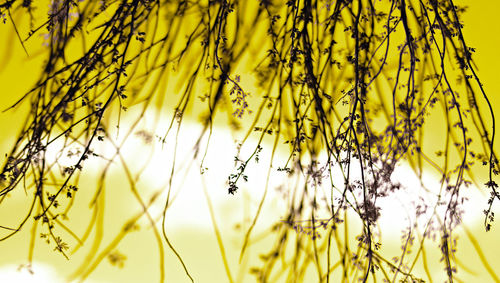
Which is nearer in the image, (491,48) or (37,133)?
(37,133)

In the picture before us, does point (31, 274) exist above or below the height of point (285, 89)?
below

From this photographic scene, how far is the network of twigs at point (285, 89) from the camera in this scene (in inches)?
42.5

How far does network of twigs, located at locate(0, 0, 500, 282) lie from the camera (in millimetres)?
1080

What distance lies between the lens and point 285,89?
1.17 metres

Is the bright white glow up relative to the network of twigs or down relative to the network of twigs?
down

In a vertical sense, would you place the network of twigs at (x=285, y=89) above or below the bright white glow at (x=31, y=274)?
above

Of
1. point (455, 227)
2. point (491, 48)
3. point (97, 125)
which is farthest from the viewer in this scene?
point (491, 48)

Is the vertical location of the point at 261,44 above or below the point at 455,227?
above

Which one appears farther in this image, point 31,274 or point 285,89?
point 285,89

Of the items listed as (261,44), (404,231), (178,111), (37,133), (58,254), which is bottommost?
(58,254)

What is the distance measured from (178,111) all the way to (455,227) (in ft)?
2.67

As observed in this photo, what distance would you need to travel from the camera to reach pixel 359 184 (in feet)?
3.48

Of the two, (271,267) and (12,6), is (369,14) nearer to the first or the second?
(271,267)

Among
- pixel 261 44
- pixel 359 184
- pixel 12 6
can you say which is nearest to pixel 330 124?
pixel 359 184
